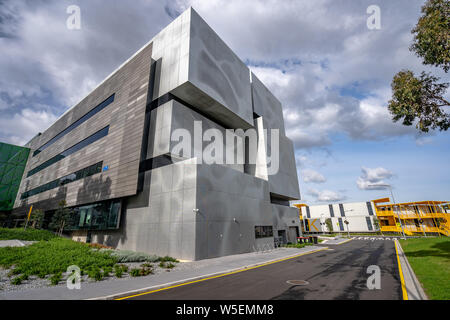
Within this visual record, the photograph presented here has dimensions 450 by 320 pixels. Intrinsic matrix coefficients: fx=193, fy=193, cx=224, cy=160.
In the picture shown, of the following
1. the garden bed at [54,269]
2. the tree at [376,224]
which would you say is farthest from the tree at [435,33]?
the tree at [376,224]

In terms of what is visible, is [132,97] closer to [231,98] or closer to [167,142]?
[167,142]

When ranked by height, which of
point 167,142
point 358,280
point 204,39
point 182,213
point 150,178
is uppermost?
point 204,39

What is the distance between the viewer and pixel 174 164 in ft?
70.5

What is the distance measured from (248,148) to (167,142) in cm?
1736

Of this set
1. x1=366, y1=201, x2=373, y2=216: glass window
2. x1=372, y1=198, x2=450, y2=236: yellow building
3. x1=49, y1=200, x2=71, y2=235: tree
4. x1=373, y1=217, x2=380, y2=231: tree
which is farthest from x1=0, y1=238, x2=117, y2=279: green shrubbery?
x1=366, y1=201, x2=373, y2=216: glass window

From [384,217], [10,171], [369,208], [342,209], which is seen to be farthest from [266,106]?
[10,171]

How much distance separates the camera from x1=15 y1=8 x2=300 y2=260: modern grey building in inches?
793

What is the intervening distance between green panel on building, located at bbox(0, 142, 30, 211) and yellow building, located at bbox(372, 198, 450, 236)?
108m

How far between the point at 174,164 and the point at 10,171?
244 feet

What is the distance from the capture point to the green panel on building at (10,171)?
195ft

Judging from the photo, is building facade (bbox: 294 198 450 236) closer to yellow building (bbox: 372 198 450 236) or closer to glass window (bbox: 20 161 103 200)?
yellow building (bbox: 372 198 450 236)

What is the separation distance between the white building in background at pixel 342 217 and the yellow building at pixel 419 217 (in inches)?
477

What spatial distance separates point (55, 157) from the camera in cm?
4575
